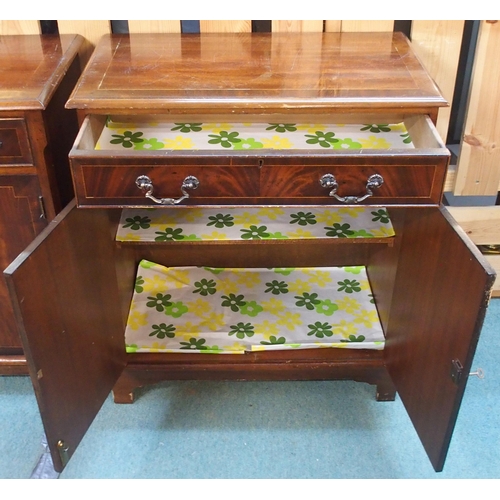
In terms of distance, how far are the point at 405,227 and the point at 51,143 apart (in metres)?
0.74

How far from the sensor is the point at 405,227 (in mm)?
1192

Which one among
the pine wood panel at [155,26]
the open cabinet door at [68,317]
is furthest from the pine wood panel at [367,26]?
the open cabinet door at [68,317]

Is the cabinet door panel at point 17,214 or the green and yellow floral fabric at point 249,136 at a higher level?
the green and yellow floral fabric at point 249,136

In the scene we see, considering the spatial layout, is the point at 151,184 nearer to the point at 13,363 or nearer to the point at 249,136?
the point at 249,136

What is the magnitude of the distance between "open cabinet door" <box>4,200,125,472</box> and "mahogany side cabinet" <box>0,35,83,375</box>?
13 centimetres

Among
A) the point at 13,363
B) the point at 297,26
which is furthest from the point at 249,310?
the point at 297,26

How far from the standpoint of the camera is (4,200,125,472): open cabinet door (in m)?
0.89

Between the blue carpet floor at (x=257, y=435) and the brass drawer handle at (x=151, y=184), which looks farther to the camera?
the blue carpet floor at (x=257, y=435)

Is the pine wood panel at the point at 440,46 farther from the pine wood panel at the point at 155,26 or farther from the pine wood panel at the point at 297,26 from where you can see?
the pine wood panel at the point at 155,26

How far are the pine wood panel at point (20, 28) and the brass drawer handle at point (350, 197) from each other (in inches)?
31.9

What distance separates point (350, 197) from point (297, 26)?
21.6 inches

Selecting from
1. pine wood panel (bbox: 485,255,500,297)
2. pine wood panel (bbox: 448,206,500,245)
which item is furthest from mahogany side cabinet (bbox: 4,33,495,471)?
pine wood panel (bbox: 485,255,500,297)

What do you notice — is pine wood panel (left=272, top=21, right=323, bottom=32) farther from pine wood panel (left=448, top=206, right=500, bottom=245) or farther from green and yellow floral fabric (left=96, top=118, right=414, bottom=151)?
pine wood panel (left=448, top=206, right=500, bottom=245)

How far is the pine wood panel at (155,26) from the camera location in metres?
1.31
